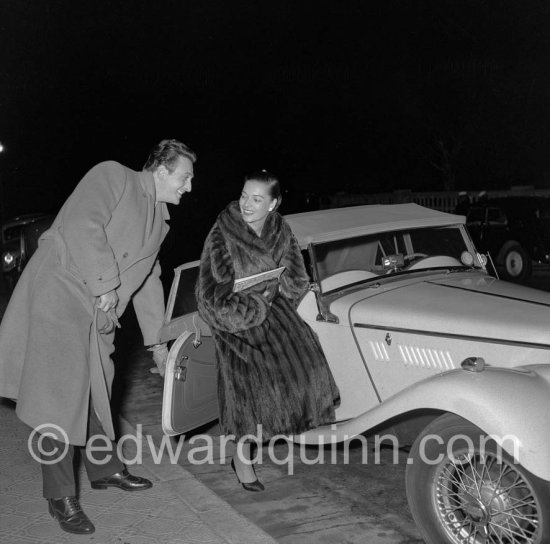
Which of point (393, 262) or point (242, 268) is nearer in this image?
point (242, 268)

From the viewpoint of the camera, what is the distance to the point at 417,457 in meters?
3.33

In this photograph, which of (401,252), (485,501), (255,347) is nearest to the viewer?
(485,501)

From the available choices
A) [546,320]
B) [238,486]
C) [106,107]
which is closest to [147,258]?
[238,486]

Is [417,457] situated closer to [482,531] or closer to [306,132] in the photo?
[482,531]

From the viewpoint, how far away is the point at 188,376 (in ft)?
14.2

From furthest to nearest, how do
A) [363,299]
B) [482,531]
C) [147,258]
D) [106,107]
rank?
[106,107], [363,299], [147,258], [482,531]

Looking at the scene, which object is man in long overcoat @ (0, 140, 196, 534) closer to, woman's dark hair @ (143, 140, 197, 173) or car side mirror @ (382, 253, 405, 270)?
woman's dark hair @ (143, 140, 197, 173)

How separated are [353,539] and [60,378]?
1.68m

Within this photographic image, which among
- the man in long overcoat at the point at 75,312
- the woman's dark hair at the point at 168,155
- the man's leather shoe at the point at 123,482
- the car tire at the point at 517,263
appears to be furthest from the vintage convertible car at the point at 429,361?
the car tire at the point at 517,263

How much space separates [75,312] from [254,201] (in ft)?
3.77

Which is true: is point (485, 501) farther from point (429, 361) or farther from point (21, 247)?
point (21, 247)

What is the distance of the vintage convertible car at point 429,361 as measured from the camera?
309 cm

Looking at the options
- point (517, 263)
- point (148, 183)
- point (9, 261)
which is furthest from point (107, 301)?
point (517, 263)

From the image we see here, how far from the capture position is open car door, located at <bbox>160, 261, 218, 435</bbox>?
4.16 meters
